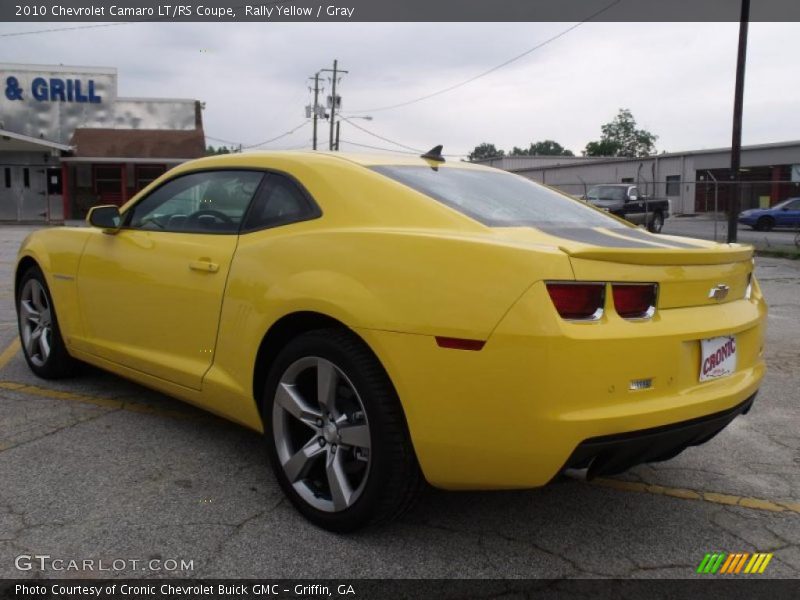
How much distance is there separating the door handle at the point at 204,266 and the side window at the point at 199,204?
18cm

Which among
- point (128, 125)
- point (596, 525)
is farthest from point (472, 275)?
point (128, 125)

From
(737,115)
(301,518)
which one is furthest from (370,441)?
(737,115)

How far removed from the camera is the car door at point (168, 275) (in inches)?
136

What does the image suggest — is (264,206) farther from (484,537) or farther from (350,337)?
(484,537)

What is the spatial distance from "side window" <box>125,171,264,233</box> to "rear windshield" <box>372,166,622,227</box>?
0.75 metres

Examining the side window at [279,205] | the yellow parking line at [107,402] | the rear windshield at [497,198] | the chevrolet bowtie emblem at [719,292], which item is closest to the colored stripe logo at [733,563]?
the chevrolet bowtie emblem at [719,292]

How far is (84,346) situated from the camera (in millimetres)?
4352

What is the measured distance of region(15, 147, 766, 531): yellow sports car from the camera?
2393 mm

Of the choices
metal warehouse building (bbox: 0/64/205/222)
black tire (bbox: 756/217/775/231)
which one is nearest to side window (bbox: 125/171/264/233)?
black tire (bbox: 756/217/775/231)

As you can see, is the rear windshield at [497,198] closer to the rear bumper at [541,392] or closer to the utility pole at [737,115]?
the rear bumper at [541,392]

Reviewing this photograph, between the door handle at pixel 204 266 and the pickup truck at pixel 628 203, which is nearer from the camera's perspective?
the door handle at pixel 204 266

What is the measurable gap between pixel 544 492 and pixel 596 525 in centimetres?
35

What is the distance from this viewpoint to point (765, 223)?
26.3m

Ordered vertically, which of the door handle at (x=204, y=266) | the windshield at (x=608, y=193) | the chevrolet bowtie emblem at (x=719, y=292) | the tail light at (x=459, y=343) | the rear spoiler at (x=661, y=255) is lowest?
the tail light at (x=459, y=343)
